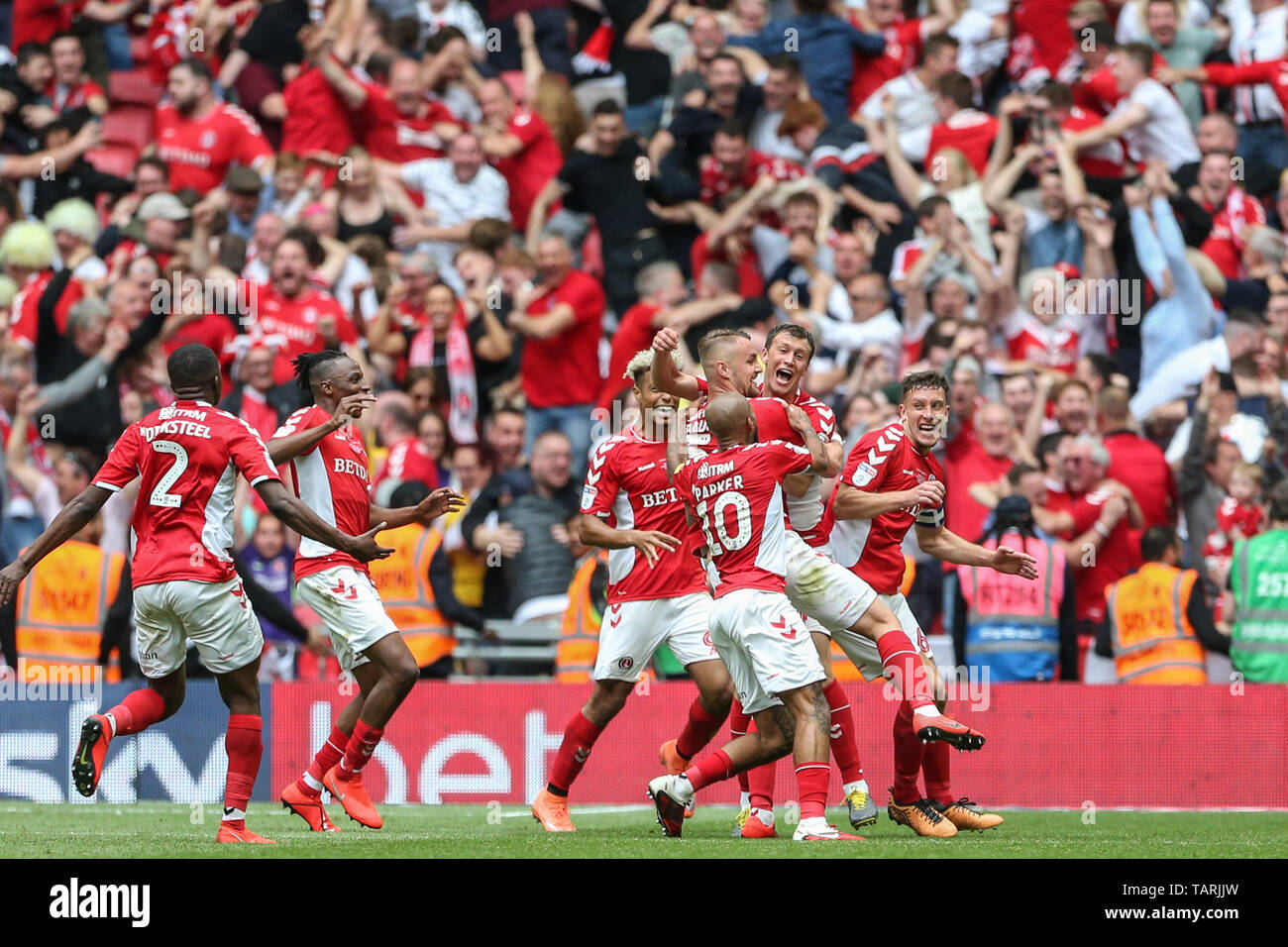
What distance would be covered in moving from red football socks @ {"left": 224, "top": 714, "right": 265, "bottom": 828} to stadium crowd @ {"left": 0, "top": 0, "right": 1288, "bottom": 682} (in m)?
4.08

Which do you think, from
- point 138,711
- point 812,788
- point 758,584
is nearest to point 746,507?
point 758,584

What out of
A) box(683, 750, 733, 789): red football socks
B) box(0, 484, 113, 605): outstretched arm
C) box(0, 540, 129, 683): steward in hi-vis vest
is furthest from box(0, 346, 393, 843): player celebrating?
box(0, 540, 129, 683): steward in hi-vis vest

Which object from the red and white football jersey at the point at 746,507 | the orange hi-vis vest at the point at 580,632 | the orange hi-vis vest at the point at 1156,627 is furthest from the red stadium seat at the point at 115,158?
the red and white football jersey at the point at 746,507

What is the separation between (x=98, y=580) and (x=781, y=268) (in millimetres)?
6224

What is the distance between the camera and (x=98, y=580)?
1426 cm

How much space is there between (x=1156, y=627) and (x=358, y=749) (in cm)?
583

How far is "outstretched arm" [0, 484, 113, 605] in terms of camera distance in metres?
9.63

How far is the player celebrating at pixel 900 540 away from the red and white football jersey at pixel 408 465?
4986mm

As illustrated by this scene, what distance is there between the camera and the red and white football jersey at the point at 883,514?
427 inches

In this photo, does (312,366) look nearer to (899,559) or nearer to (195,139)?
(899,559)

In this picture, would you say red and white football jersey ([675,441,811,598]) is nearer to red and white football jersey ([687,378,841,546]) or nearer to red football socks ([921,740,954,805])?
red and white football jersey ([687,378,841,546])

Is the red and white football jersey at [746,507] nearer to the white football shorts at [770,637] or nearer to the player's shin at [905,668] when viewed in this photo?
the white football shorts at [770,637]
